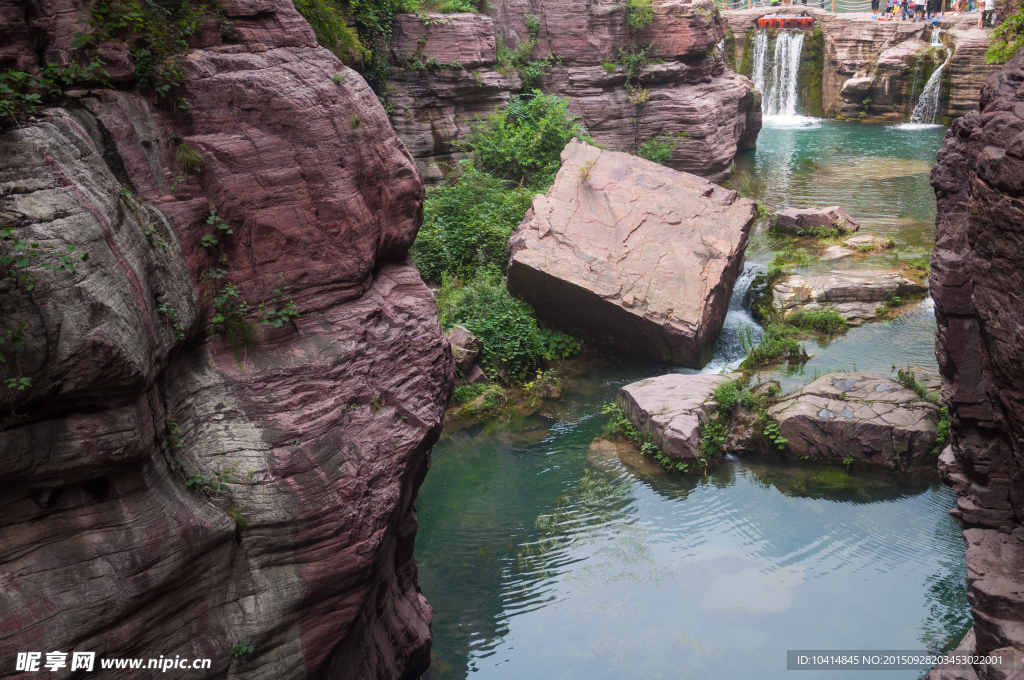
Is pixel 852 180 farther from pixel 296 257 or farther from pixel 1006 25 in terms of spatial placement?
pixel 296 257

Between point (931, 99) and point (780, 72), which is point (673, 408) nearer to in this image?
point (931, 99)

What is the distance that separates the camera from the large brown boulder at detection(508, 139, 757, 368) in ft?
32.1

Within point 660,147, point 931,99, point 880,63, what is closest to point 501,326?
point 660,147

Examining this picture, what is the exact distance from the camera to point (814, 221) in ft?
44.1

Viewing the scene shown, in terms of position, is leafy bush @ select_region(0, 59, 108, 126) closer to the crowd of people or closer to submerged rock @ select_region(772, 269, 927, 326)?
submerged rock @ select_region(772, 269, 927, 326)

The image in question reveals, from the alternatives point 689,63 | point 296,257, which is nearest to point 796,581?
point 296,257

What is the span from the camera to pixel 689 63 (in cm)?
1728

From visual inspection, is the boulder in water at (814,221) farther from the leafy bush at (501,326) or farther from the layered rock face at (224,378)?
the layered rock face at (224,378)

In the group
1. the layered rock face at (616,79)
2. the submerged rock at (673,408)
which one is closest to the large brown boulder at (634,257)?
the submerged rock at (673,408)

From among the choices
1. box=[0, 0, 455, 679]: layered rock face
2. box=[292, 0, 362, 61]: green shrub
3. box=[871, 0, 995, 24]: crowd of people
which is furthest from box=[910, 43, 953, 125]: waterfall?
box=[0, 0, 455, 679]: layered rock face

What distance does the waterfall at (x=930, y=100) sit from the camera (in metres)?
20.6

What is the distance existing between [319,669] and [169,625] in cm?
92

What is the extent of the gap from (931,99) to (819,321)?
15.0 meters

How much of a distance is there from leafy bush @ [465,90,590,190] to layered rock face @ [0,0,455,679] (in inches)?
367
